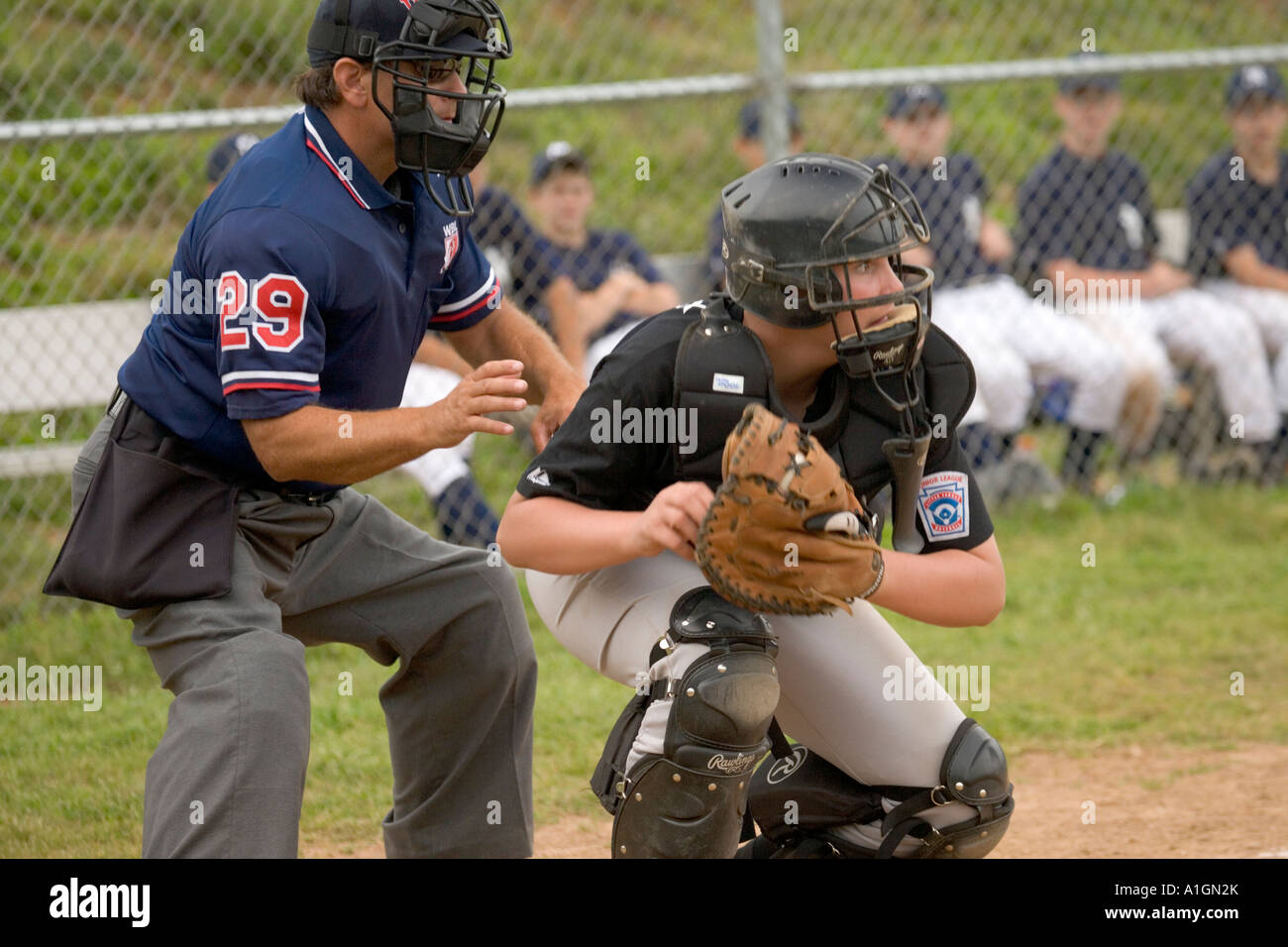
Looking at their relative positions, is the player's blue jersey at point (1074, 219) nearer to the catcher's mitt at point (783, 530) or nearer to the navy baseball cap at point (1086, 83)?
the navy baseball cap at point (1086, 83)

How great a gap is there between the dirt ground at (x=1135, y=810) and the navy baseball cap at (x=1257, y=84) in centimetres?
384

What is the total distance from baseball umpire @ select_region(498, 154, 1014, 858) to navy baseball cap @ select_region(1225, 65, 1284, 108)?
4.70m

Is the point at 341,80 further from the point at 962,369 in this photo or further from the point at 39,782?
the point at 39,782

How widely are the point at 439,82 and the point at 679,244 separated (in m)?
5.56

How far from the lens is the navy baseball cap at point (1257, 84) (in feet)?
22.0

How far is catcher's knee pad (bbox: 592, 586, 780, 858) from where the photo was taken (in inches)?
98.7

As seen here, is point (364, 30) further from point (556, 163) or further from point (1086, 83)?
point (1086, 83)

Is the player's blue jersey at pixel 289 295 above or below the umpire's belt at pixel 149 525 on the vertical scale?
above

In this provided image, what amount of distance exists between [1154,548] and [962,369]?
3.56m

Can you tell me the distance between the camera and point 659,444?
8.86 ft

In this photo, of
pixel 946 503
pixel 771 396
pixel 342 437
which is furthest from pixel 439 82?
pixel 946 503

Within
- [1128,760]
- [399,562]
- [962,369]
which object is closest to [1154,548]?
[1128,760]

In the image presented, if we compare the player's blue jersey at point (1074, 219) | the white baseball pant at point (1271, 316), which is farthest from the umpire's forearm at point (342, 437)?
the white baseball pant at point (1271, 316)

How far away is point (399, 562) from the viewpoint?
3043mm
